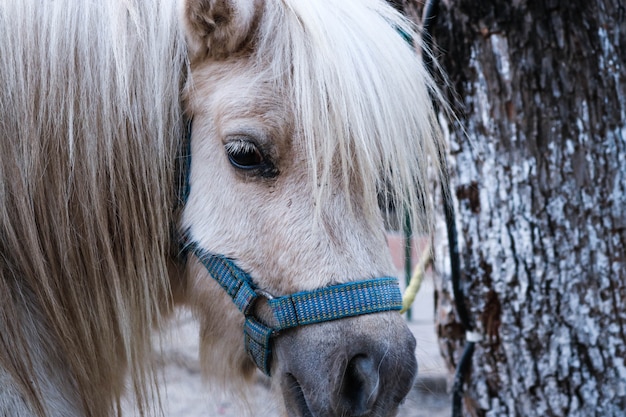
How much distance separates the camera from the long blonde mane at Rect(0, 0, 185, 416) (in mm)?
1779

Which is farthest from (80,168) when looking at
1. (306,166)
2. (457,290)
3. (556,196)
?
(556,196)

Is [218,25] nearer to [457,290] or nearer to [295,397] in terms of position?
[295,397]

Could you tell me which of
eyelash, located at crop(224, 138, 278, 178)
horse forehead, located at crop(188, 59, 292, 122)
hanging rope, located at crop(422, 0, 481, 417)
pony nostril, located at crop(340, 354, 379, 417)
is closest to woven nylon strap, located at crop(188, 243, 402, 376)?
pony nostril, located at crop(340, 354, 379, 417)

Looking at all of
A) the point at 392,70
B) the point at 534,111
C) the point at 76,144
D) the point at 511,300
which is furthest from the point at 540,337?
the point at 76,144

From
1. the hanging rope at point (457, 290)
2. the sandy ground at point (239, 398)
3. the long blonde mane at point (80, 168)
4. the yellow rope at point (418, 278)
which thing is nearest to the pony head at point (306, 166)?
the long blonde mane at point (80, 168)

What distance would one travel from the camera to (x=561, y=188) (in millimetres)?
2521

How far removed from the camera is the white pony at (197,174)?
1.74m

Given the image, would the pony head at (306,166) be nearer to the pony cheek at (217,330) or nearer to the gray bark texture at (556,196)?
the pony cheek at (217,330)

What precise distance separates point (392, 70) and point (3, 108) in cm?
103

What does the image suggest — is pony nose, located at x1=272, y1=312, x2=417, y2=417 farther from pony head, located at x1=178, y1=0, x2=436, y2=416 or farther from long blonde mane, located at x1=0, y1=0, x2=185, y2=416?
long blonde mane, located at x1=0, y1=0, x2=185, y2=416

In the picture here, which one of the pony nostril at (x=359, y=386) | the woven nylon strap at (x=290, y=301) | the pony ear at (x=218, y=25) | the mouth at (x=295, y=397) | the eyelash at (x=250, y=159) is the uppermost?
the pony ear at (x=218, y=25)

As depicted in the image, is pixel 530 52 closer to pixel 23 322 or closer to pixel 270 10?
pixel 270 10

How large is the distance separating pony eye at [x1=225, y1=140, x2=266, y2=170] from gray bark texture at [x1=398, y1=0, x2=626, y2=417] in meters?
1.10

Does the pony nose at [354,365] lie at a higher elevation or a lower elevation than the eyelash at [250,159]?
lower
